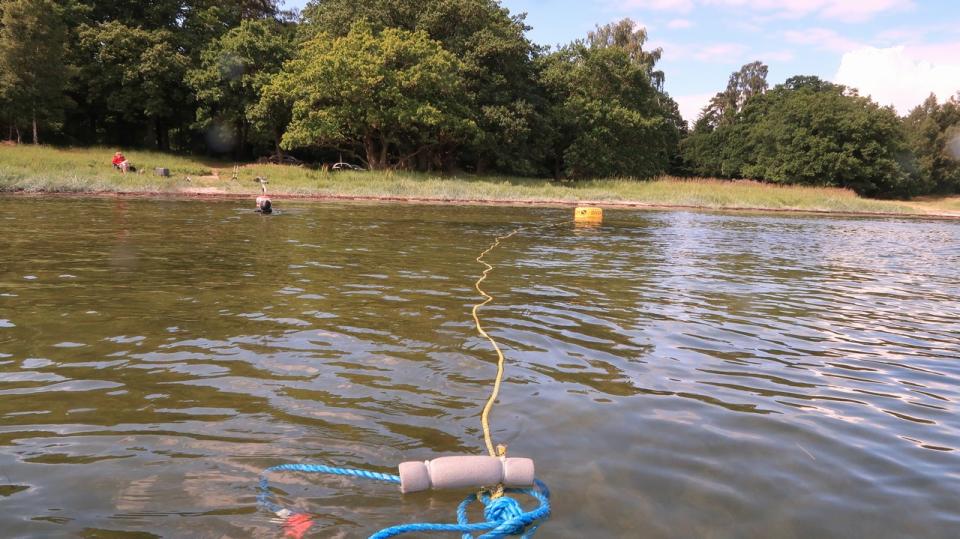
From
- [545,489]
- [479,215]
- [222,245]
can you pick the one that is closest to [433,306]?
[545,489]

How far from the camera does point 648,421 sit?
4.24 metres

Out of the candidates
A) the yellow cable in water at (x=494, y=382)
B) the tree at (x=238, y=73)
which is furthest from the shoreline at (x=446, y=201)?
the yellow cable in water at (x=494, y=382)

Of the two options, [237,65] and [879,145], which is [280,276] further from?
[879,145]

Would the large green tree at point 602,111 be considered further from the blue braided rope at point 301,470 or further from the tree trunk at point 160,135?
the blue braided rope at point 301,470

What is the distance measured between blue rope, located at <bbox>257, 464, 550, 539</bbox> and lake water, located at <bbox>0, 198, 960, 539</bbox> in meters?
0.07

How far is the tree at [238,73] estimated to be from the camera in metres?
43.9

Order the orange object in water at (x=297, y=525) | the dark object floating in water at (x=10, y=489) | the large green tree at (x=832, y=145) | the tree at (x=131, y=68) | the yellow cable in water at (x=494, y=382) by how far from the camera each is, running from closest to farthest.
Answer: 1. the orange object in water at (x=297, y=525)
2. the dark object floating in water at (x=10, y=489)
3. the yellow cable in water at (x=494, y=382)
4. the tree at (x=131, y=68)
5. the large green tree at (x=832, y=145)

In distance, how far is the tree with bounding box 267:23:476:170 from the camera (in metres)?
37.5

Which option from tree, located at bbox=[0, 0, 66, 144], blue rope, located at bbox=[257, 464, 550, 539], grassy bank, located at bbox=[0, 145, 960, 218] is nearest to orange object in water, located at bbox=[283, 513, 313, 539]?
blue rope, located at bbox=[257, 464, 550, 539]

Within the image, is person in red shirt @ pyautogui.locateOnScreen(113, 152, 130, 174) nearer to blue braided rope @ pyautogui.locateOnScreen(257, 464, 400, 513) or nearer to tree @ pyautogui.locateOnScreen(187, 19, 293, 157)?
tree @ pyautogui.locateOnScreen(187, 19, 293, 157)

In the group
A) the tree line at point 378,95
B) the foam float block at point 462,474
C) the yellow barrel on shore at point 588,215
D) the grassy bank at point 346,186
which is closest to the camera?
the foam float block at point 462,474

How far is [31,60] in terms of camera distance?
4031cm

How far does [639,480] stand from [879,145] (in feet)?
213

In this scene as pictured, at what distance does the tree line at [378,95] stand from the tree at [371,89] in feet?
0.43
